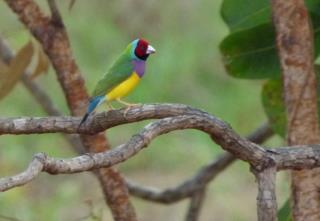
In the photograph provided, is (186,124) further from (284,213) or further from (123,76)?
(284,213)

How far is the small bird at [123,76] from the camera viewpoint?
215cm

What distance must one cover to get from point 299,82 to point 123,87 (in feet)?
1.13

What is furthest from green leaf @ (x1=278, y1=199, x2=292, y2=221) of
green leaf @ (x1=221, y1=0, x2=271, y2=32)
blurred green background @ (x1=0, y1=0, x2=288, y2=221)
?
blurred green background @ (x1=0, y1=0, x2=288, y2=221)

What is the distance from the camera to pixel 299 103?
220 cm

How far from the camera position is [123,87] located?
2.16 m

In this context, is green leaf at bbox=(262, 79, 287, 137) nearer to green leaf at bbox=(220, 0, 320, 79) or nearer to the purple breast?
green leaf at bbox=(220, 0, 320, 79)

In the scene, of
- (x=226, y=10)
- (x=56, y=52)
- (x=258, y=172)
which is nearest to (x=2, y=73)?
(x=56, y=52)

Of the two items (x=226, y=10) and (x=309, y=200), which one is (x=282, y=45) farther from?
(x=226, y=10)

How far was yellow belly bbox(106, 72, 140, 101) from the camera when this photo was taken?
84.5 inches

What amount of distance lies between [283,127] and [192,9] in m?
3.89

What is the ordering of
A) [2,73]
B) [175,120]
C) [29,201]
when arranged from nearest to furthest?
[175,120], [2,73], [29,201]

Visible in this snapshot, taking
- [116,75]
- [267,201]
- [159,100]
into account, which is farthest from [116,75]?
[159,100]

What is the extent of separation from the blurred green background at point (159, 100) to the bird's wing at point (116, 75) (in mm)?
2577

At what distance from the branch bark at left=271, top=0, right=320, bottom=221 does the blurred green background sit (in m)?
2.53
